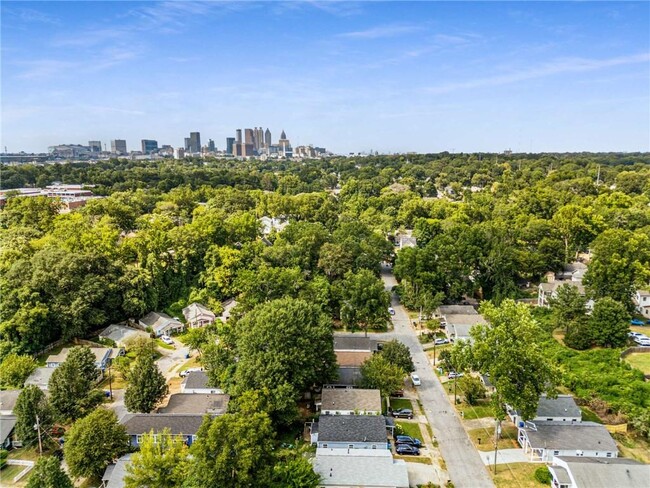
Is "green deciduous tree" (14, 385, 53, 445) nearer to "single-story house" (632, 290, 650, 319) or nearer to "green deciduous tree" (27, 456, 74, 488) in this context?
"green deciduous tree" (27, 456, 74, 488)

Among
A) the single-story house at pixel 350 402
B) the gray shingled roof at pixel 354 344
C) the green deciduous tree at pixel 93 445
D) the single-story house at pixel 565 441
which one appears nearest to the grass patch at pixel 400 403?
the single-story house at pixel 350 402

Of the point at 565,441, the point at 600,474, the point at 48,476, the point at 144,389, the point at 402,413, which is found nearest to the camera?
the point at 48,476

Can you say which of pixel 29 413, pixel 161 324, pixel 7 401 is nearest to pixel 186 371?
pixel 161 324

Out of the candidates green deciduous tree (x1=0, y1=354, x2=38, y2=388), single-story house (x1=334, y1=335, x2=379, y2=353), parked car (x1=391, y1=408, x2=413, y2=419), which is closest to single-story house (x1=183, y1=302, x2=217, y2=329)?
single-story house (x1=334, y1=335, x2=379, y2=353)

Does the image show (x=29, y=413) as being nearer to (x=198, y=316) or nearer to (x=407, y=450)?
(x=198, y=316)

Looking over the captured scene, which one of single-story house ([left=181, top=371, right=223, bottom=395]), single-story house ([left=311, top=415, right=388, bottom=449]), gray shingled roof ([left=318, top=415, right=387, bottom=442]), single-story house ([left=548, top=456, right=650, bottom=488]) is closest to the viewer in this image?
single-story house ([left=548, top=456, right=650, bottom=488])

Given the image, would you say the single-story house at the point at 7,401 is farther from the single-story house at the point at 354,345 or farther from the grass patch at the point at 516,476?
the grass patch at the point at 516,476

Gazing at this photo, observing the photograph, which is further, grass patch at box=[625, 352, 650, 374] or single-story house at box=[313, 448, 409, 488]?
grass patch at box=[625, 352, 650, 374]

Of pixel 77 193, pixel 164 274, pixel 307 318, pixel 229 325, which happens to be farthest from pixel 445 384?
pixel 77 193
